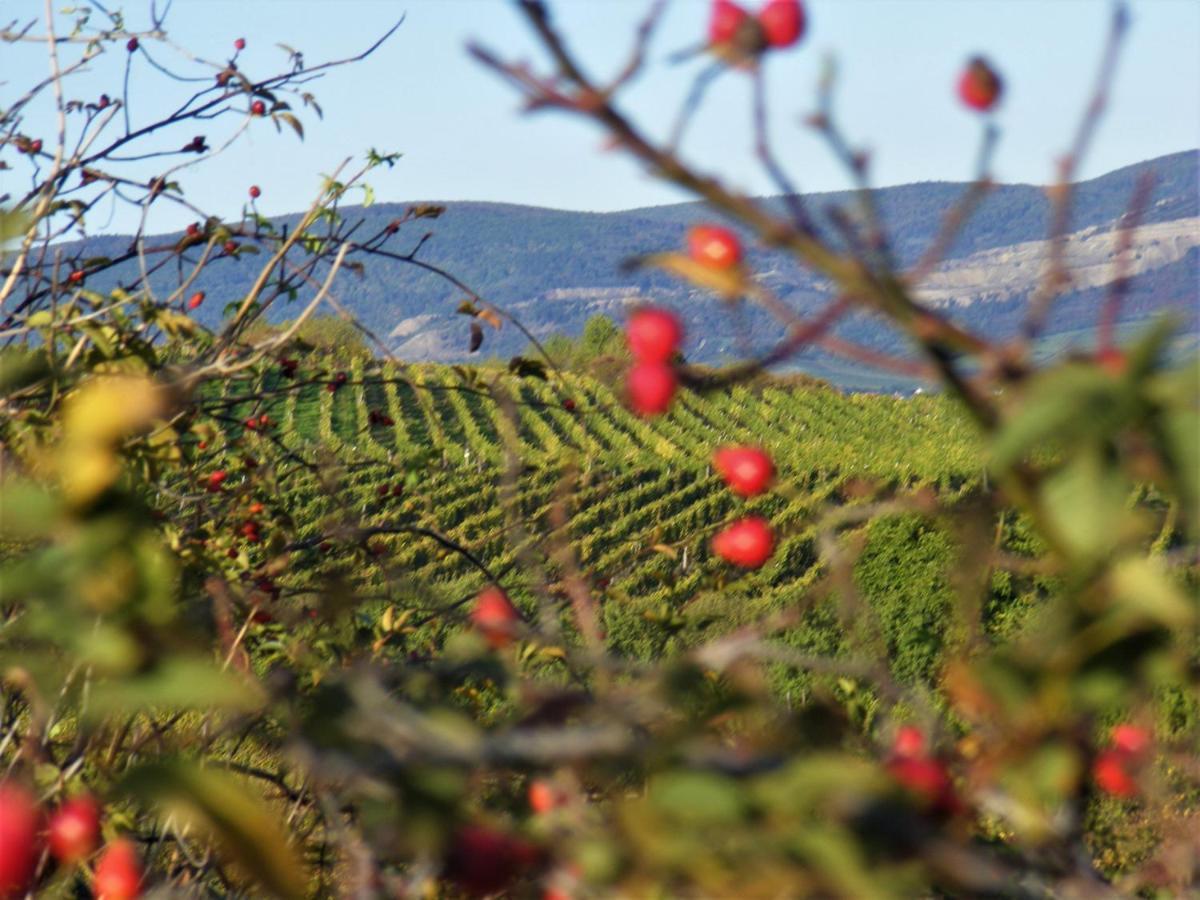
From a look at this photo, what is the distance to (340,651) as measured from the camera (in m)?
1.98

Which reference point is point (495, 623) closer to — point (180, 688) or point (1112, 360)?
point (180, 688)

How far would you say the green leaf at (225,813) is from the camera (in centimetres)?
48

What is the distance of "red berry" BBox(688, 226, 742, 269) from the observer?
63cm

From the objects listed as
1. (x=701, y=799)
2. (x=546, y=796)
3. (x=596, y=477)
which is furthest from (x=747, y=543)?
(x=596, y=477)

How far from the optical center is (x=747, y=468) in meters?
0.99

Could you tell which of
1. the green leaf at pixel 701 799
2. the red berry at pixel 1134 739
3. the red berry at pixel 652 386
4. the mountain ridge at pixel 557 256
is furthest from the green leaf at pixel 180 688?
the mountain ridge at pixel 557 256

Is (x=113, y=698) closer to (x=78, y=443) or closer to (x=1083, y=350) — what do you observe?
(x=78, y=443)

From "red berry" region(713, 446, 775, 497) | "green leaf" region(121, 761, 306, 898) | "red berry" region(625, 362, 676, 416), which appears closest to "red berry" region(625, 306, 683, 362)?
"red berry" region(625, 362, 676, 416)

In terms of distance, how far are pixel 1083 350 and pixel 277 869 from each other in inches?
15.0

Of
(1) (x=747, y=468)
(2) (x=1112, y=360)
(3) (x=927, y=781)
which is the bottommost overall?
(3) (x=927, y=781)

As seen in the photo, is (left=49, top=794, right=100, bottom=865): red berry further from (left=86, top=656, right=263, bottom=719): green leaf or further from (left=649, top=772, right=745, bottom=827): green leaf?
(left=649, top=772, right=745, bottom=827): green leaf

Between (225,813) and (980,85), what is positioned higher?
(980,85)

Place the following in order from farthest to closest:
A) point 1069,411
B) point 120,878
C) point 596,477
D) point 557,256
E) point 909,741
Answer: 1. point 557,256
2. point 596,477
3. point 120,878
4. point 909,741
5. point 1069,411

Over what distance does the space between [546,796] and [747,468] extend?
0.32 metres
